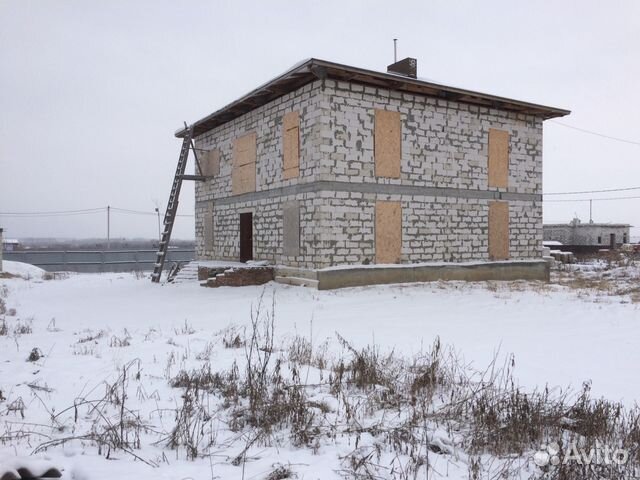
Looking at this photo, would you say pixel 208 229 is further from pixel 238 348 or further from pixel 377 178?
pixel 238 348

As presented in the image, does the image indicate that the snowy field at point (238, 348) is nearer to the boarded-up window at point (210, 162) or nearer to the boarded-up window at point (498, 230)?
Result: the boarded-up window at point (498, 230)

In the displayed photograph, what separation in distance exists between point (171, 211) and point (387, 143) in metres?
7.84

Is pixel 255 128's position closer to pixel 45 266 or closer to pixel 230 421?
pixel 230 421

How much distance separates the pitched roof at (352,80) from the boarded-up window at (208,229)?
3236mm

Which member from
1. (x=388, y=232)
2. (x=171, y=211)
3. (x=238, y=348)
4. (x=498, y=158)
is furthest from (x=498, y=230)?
(x=238, y=348)

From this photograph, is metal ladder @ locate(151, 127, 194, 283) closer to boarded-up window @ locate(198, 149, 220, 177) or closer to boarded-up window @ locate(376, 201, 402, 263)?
boarded-up window @ locate(198, 149, 220, 177)

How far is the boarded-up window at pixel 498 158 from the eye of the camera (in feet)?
50.2

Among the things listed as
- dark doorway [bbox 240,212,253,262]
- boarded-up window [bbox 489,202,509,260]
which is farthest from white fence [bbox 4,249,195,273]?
boarded-up window [bbox 489,202,509,260]

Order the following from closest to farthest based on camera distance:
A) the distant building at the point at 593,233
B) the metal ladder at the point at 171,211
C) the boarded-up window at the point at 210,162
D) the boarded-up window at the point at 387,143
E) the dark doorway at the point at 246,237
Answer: the boarded-up window at the point at 387,143 < the dark doorway at the point at 246,237 < the metal ladder at the point at 171,211 < the boarded-up window at the point at 210,162 < the distant building at the point at 593,233

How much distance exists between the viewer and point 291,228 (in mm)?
13391

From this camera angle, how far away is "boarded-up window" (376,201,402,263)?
13.2m

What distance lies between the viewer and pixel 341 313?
31.0 feet

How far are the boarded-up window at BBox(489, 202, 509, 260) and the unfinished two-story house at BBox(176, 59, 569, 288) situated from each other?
5cm

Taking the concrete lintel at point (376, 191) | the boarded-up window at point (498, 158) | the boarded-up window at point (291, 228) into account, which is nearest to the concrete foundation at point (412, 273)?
the boarded-up window at point (291, 228)
